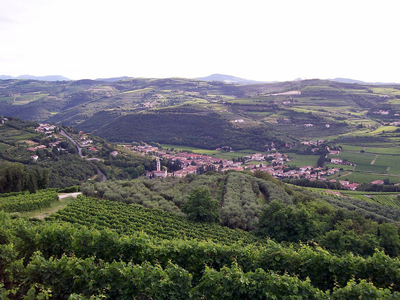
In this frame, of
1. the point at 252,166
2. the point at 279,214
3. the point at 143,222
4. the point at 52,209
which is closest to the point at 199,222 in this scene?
the point at 143,222

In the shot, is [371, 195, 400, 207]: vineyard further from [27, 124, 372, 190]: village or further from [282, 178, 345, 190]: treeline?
[282, 178, 345, 190]: treeline

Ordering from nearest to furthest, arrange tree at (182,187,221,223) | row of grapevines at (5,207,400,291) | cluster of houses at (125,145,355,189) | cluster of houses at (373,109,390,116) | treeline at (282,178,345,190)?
row of grapevines at (5,207,400,291), tree at (182,187,221,223), treeline at (282,178,345,190), cluster of houses at (125,145,355,189), cluster of houses at (373,109,390,116)

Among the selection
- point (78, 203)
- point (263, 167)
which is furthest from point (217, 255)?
point (263, 167)

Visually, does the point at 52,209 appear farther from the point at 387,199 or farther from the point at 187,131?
the point at 187,131

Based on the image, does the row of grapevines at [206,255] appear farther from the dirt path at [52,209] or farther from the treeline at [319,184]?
the treeline at [319,184]

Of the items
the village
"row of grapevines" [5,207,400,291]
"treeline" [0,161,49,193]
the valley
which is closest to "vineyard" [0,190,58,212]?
the valley

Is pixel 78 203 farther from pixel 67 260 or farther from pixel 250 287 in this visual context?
pixel 250 287
